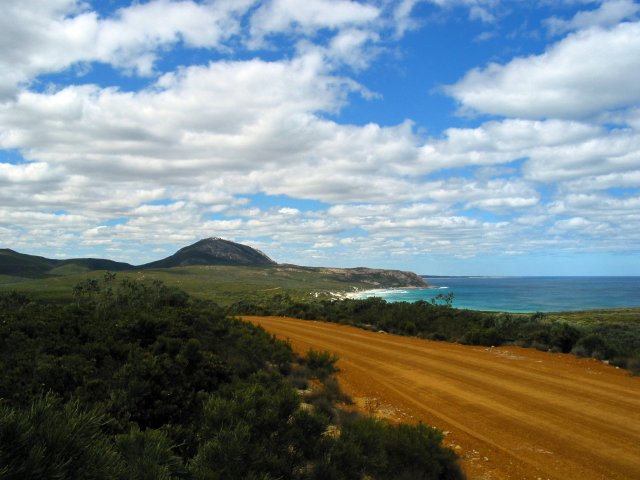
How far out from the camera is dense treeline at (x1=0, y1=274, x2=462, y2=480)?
3037 mm

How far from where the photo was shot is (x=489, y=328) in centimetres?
1970

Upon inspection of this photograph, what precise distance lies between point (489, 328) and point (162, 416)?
53.9ft

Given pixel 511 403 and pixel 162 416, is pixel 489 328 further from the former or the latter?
pixel 162 416

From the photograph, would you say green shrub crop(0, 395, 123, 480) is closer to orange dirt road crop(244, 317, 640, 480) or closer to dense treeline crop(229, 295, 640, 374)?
orange dirt road crop(244, 317, 640, 480)

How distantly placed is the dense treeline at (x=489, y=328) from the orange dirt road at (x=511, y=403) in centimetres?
89

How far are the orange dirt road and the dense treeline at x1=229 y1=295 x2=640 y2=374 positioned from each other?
89 cm

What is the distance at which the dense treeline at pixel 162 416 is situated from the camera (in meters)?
3.04

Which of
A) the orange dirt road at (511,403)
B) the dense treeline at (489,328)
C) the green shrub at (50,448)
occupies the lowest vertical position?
the orange dirt road at (511,403)

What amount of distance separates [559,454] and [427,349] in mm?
10134

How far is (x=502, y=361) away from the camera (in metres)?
14.9

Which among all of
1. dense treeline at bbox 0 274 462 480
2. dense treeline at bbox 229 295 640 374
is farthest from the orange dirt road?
dense treeline at bbox 0 274 462 480

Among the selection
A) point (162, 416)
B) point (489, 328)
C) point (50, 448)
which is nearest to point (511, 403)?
point (162, 416)

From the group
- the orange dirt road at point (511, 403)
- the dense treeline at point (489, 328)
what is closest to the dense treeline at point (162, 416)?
the orange dirt road at point (511, 403)

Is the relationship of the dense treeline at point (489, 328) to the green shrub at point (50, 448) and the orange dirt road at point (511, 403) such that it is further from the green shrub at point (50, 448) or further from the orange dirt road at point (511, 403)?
the green shrub at point (50, 448)
